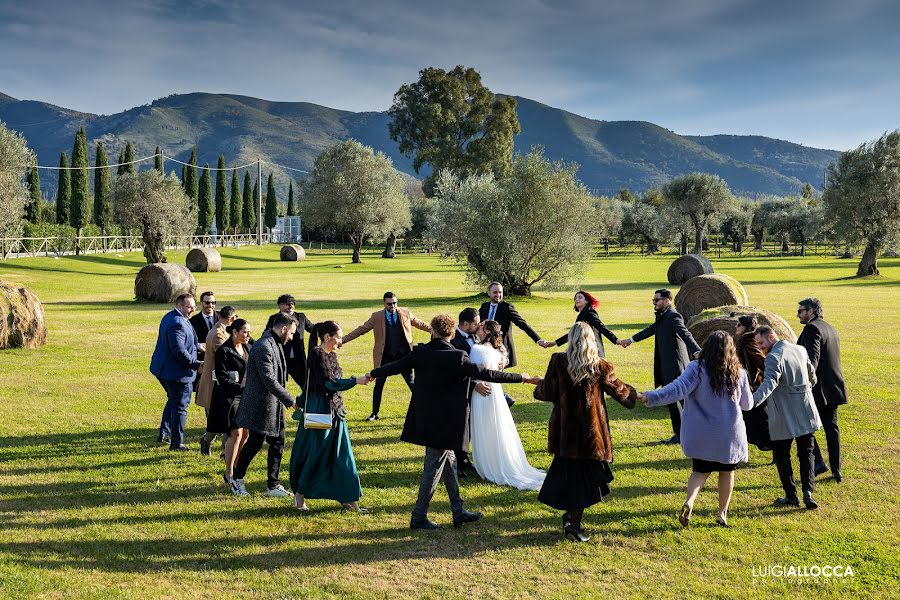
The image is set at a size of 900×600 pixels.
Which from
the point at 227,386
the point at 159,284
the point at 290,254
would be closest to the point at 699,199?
the point at 290,254

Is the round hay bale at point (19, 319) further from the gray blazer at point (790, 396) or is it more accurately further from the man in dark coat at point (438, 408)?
the gray blazer at point (790, 396)

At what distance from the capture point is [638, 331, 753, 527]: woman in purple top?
7215mm

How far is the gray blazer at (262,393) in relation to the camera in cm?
812

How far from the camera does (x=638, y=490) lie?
868cm

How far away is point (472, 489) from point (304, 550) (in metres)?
2.44

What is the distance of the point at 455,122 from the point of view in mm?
80062

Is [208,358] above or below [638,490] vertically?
above

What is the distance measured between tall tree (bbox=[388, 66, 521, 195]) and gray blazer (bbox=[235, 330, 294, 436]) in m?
71.9

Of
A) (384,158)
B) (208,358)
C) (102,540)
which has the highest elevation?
(384,158)

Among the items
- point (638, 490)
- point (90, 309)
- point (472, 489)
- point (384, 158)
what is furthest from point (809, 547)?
point (384, 158)

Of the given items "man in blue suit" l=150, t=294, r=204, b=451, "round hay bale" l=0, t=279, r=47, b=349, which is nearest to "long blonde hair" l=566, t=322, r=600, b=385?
"man in blue suit" l=150, t=294, r=204, b=451

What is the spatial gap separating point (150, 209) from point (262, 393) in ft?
171

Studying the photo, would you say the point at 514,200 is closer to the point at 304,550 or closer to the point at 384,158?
the point at 304,550

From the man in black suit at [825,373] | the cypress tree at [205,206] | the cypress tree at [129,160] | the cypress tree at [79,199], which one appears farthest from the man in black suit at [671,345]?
the cypress tree at [205,206]
